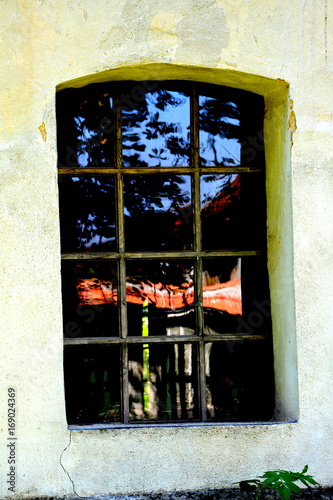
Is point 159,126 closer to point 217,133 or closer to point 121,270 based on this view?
point 217,133

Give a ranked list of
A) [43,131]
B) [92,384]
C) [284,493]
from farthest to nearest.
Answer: [92,384]
[43,131]
[284,493]

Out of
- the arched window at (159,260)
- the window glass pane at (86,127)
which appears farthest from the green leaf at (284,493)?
the window glass pane at (86,127)

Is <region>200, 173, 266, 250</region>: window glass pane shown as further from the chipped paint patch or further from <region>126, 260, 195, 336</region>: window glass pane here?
the chipped paint patch

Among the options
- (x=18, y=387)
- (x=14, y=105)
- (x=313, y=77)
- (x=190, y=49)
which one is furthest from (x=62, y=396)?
(x=313, y=77)

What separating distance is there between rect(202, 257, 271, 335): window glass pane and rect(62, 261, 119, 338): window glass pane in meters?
0.46

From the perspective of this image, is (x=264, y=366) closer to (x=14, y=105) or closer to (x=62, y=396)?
(x=62, y=396)

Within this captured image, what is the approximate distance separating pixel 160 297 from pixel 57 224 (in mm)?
632

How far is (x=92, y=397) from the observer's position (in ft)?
8.62

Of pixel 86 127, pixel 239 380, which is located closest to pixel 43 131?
pixel 86 127

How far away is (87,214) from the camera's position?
2.68m

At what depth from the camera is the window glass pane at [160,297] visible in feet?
8.78

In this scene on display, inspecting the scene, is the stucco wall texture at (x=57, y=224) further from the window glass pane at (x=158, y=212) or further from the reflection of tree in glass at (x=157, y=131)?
the window glass pane at (x=158, y=212)

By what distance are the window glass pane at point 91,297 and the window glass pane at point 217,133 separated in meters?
0.74

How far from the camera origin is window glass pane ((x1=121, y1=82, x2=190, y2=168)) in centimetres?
270
